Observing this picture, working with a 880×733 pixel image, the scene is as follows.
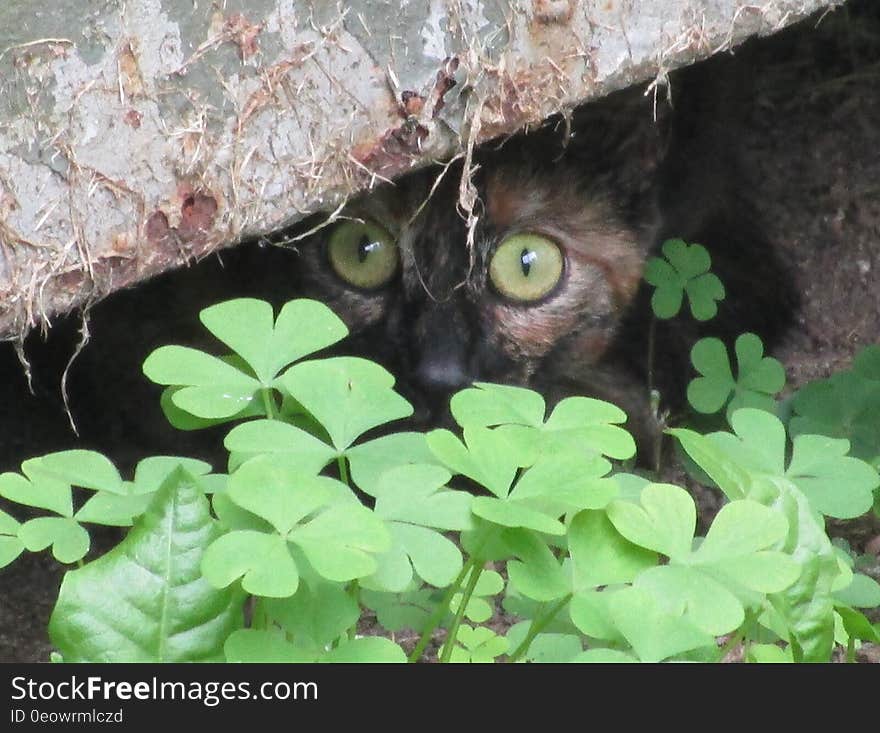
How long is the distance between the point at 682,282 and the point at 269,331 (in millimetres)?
1787

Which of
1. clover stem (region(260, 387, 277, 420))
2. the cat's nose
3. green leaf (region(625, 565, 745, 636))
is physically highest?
the cat's nose

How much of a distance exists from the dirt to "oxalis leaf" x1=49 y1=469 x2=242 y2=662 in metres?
1.22

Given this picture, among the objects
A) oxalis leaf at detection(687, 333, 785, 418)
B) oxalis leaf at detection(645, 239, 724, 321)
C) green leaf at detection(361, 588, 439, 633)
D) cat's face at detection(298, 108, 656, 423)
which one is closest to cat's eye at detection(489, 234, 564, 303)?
cat's face at detection(298, 108, 656, 423)

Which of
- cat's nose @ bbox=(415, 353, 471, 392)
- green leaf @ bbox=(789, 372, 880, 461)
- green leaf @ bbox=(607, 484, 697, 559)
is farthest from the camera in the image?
cat's nose @ bbox=(415, 353, 471, 392)

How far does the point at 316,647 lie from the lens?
1117 mm

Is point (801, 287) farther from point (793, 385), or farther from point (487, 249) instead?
point (487, 249)

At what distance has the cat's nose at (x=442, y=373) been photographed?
103 inches

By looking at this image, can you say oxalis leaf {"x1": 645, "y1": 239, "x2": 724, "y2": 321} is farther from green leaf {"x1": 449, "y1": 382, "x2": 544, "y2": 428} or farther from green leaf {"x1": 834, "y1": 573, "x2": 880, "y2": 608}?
green leaf {"x1": 449, "y1": 382, "x2": 544, "y2": 428}

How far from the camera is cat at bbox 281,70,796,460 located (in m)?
2.71

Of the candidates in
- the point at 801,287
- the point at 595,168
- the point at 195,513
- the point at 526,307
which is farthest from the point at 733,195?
the point at 195,513

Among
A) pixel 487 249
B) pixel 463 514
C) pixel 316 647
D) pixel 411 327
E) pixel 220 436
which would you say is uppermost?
pixel 487 249

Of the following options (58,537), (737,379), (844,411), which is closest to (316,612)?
(58,537)

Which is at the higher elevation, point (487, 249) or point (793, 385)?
point (487, 249)

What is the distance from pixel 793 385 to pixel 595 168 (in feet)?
2.55
